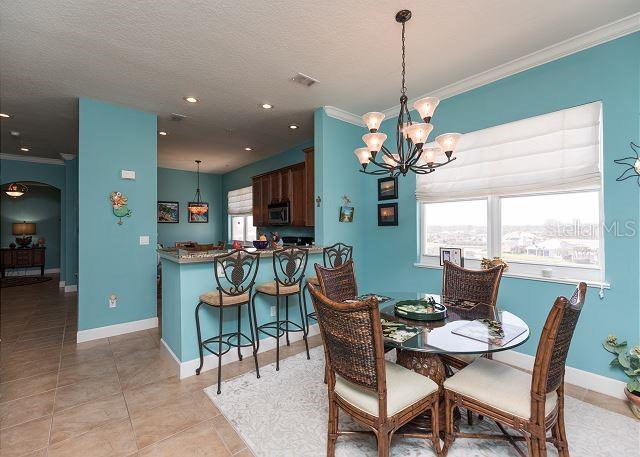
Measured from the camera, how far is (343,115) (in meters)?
4.02

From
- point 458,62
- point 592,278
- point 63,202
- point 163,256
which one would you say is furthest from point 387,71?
point 63,202

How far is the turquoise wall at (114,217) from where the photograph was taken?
361 cm

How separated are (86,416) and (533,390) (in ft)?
9.49

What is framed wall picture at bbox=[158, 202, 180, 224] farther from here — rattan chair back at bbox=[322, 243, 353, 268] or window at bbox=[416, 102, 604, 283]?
window at bbox=[416, 102, 604, 283]

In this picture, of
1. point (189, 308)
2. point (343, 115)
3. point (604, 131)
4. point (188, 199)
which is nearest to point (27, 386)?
point (189, 308)

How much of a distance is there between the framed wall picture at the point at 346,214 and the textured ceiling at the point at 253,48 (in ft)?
4.40

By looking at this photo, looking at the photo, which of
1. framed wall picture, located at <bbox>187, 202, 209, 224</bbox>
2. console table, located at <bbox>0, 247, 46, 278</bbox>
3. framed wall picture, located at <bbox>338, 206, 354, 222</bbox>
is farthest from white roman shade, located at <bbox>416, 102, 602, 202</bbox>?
console table, located at <bbox>0, 247, 46, 278</bbox>

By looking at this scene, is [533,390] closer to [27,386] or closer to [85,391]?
[85,391]

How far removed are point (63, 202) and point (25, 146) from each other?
4.81ft

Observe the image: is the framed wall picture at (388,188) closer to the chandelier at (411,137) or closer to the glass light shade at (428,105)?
the chandelier at (411,137)

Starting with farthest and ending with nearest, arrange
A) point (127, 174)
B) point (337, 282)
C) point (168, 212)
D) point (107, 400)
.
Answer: point (168, 212) < point (127, 174) < point (337, 282) < point (107, 400)

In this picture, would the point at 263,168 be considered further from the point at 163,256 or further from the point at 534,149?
the point at 534,149

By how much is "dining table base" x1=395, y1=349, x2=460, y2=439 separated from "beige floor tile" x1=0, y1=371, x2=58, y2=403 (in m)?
2.96

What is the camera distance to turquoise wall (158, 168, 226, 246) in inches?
303
